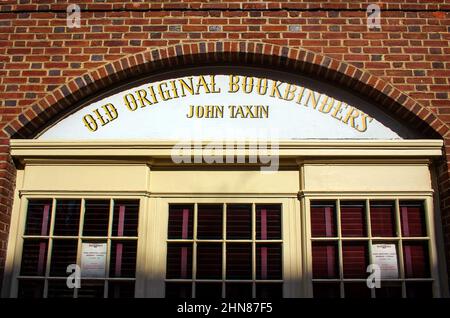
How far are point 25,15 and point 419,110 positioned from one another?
3.98m

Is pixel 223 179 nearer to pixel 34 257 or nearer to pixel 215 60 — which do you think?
pixel 215 60

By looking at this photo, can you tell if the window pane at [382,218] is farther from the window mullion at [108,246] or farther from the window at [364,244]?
the window mullion at [108,246]

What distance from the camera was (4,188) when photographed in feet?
14.7

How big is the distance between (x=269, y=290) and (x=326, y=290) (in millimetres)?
504

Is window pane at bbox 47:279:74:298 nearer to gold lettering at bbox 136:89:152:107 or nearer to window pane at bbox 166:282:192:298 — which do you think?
window pane at bbox 166:282:192:298

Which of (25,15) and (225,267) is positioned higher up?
(25,15)

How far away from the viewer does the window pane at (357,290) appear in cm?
433

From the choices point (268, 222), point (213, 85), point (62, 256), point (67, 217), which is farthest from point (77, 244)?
point (213, 85)

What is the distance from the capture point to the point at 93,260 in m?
4.40
